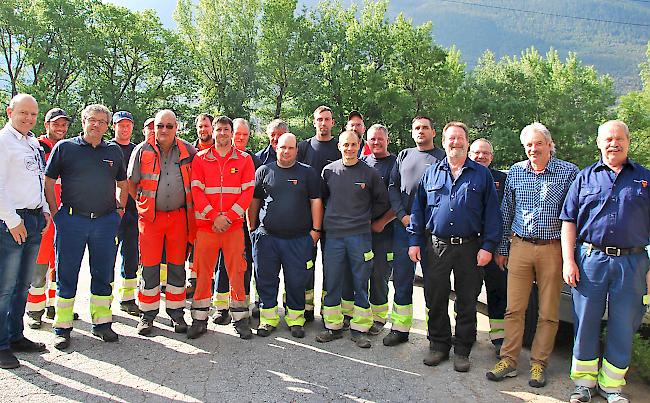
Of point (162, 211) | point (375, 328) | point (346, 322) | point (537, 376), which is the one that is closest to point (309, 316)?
point (346, 322)

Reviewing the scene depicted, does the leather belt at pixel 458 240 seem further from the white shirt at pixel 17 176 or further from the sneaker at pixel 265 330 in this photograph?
the white shirt at pixel 17 176

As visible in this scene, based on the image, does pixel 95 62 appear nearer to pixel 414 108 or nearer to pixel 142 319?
pixel 414 108

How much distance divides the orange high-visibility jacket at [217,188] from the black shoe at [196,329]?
0.96m

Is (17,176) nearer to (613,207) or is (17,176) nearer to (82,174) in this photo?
(82,174)

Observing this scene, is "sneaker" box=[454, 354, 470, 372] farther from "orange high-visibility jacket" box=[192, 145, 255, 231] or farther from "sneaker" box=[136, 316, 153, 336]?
"sneaker" box=[136, 316, 153, 336]

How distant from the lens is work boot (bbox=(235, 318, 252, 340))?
508 centimetres

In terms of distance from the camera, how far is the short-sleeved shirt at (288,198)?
5.08m

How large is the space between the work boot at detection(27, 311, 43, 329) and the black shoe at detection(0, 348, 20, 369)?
83cm

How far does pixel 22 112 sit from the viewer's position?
4238 millimetres

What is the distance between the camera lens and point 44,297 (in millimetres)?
5254

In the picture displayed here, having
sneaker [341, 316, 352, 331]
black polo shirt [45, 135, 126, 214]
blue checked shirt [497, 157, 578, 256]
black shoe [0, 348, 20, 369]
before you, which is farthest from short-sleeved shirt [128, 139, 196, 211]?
blue checked shirt [497, 157, 578, 256]

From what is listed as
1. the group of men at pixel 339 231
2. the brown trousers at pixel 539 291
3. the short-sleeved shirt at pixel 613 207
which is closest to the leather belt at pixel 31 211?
the group of men at pixel 339 231

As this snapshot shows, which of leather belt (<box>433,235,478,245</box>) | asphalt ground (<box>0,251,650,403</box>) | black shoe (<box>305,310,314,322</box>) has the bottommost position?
asphalt ground (<box>0,251,650,403</box>)

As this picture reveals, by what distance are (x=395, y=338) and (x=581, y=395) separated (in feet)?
5.65
